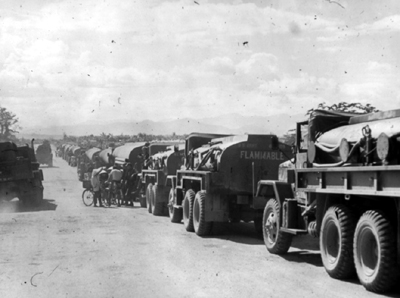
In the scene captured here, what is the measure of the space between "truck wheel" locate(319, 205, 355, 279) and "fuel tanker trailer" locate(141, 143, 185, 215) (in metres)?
11.0

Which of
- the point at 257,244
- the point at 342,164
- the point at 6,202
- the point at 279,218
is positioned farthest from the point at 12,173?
the point at 342,164

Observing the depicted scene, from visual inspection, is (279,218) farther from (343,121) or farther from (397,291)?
(397,291)

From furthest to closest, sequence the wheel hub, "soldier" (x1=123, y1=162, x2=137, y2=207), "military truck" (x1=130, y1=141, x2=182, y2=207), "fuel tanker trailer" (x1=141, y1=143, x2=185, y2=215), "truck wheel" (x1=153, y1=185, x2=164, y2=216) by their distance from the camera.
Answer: "soldier" (x1=123, y1=162, x2=137, y2=207), "military truck" (x1=130, y1=141, x2=182, y2=207), "truck wheel" (x1=153, y1=185, x2=164, y2=216), "fuel tanker trailer" (x1=141, y1=143, x2=185, y2=215), the wheel hub

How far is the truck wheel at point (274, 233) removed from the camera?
12.1 m

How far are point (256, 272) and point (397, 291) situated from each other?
8.04ft

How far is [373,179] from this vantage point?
8.66 meters

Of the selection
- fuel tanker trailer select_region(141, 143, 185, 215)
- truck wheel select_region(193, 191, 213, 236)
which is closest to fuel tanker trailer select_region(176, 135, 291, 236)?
truck wheel select_region(193, 191, 213, 236)

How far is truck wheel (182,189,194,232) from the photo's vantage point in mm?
16609

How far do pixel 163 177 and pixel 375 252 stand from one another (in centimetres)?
1400

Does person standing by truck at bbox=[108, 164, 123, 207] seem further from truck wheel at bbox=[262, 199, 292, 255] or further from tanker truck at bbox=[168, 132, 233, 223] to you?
truck wheel at bbox=[262, 199, 292, 255]

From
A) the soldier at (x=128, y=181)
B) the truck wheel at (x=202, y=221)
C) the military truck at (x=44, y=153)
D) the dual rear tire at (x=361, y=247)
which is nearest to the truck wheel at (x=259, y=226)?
the truck wheel at (x=202, y=221)

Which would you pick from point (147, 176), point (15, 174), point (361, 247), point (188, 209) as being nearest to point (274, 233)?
point (361, 247)

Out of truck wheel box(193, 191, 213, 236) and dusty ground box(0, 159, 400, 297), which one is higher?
truck wheel box(193, 191, 213, 236)

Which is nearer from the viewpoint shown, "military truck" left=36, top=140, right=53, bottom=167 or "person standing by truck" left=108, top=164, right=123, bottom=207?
"person standing by truck" left=108, top=164, right=123, bottom=207
